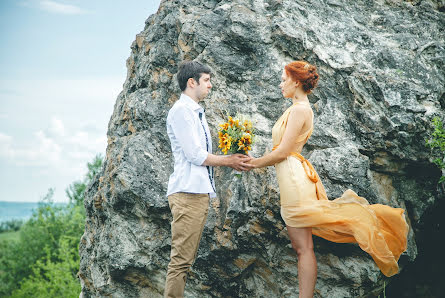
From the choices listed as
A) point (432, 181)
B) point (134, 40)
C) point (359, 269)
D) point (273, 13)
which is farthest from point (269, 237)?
point (134, 40)

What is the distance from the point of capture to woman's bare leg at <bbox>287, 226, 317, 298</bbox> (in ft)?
16.6

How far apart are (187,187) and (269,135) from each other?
5.27ft

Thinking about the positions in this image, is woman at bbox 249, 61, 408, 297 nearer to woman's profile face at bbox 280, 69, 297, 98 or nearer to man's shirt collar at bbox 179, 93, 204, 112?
woman's profile face at bbox 280, 69, 297, 98

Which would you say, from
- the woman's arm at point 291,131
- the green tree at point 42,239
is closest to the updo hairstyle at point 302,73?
the woman's arm at point 291,131

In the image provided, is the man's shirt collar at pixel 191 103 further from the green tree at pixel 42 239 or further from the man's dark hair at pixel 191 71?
the green tree at pixel 42 239

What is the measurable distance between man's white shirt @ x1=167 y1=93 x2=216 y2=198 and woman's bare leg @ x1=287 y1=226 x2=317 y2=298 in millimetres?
1151

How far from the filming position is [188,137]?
508 centimetres

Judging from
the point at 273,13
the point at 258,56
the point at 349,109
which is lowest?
the point at 349,109

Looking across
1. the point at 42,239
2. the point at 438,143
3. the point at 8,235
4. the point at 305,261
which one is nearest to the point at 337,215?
the point at 305,261

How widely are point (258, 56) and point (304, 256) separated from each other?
2.94m

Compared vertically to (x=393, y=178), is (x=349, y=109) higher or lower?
higher

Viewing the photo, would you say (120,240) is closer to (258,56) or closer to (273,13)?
(258,56)

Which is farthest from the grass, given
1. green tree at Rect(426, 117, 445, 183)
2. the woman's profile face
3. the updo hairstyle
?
green tree at Rect(426, 117, 445, 183)

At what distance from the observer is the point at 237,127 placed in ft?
17.5
